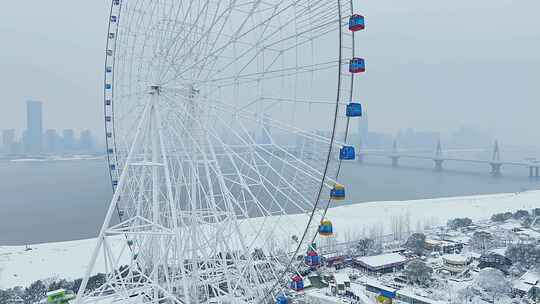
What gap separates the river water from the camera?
29484mm

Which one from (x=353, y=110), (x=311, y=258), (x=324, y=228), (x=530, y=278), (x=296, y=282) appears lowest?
(x=530, y=278)

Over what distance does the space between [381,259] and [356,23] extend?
48.8 feet

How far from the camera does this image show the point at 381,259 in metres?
19.6

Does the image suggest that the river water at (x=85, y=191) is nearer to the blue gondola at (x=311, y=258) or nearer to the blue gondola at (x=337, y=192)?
the blue gondola at (x=311, y=258)

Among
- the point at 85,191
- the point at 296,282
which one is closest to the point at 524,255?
the point at 296,282

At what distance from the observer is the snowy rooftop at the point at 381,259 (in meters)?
19.0

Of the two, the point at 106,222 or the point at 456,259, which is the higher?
the point at 106,222

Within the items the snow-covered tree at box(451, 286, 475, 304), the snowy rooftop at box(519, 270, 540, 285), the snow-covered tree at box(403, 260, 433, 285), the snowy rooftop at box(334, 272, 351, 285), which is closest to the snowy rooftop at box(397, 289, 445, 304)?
the snow-covered tree at box(451, 286, 475, 304)

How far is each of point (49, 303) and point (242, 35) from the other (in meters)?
11.6

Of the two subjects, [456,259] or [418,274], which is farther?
[456,259]

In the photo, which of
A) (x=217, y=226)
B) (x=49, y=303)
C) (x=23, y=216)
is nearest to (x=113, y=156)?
(x=217, y=226)

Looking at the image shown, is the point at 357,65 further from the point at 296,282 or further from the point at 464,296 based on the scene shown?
the point at 464,296

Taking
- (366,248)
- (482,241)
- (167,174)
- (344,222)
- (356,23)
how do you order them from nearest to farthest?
(356,23), (167,174), (366,248), (482,241), (344,222)

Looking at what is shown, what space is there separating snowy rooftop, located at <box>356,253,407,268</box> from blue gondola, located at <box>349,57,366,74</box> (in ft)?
44.2
